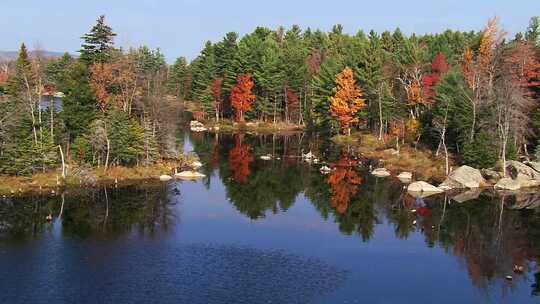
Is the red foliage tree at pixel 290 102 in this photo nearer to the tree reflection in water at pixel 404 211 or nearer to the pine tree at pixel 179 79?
the tree reflection in water at pixel 404 211

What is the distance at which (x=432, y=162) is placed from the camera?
8412cm

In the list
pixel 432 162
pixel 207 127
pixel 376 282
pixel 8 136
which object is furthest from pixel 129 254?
pixel 207 127

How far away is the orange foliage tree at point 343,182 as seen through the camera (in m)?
66.9

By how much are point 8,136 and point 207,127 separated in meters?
69.7

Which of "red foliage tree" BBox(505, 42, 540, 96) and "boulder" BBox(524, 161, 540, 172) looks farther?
"red foliage tree" BBox(505, 42, 540, 96)

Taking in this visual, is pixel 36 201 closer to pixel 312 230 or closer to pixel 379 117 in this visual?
pixel 312 230

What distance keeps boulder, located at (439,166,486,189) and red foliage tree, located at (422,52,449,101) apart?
20.0 metres

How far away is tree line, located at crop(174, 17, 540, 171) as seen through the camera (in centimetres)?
8006

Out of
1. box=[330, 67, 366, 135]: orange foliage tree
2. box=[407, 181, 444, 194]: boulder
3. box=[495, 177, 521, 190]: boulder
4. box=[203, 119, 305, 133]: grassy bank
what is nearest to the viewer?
box=[407, 181, 444, 194]: boulder

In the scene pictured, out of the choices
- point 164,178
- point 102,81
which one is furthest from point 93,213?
point 102,81

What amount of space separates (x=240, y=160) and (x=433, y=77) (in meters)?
37.0

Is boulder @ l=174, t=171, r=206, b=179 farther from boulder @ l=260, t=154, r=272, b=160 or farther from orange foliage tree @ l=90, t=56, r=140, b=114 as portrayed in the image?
boulder @ l=260, t=154, r=272, b=160

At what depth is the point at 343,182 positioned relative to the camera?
7712 cm

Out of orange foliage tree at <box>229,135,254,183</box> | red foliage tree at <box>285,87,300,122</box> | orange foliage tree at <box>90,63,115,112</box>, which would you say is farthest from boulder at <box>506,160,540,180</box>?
red foliage tree at <box>285,87,300,122</box>
